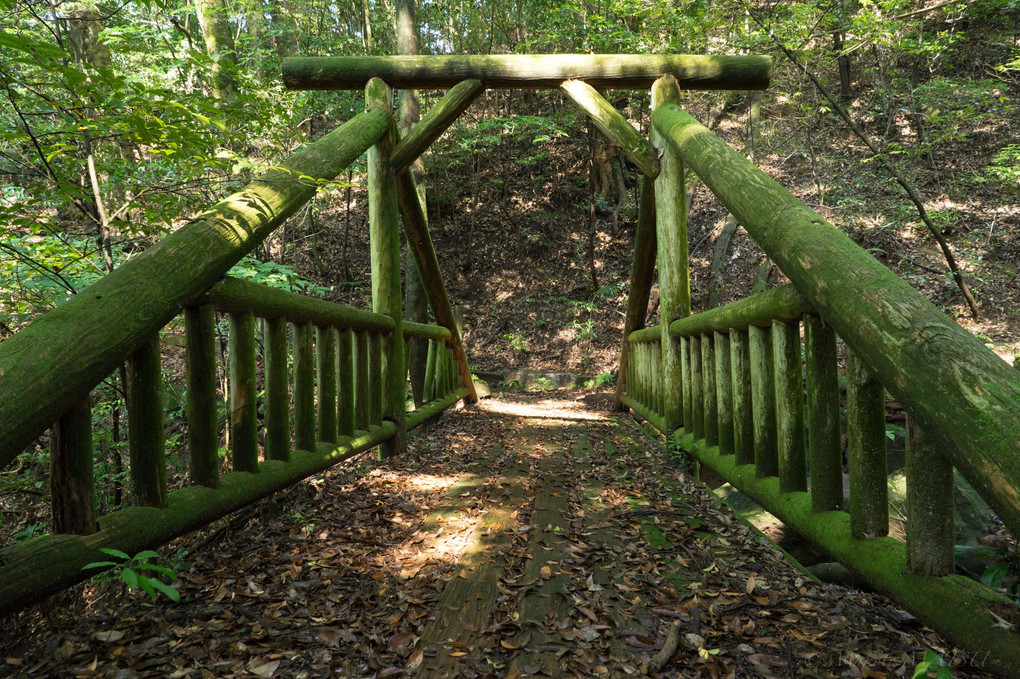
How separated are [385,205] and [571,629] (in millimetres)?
3577

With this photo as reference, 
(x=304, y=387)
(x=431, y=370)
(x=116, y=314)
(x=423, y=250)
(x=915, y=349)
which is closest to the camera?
(x=915, y=349)

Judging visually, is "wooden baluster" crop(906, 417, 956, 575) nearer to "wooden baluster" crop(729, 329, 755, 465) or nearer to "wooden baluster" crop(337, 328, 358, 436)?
"wooden baluster" crop(729, 329, 755, 465)

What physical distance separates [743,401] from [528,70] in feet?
11.1

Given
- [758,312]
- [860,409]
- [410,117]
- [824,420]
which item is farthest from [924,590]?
[410,117]

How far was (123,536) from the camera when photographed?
1577mm

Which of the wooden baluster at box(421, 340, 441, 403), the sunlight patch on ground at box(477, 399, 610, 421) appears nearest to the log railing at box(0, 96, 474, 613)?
the wooden baluster at box(421, 340, 441, 403)

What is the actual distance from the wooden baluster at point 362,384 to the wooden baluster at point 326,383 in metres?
0.51

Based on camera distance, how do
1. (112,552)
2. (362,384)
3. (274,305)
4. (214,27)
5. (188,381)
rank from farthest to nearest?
1. (214,27)
2. (362,384)
3. (274,305)
4. (188,381)
5. (112,552)

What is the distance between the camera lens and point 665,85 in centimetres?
435

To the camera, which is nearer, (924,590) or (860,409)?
(924,590)

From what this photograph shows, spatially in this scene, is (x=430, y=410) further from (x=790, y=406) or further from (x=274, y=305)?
(x=790, y=406)

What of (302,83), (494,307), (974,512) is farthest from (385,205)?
(494,307)

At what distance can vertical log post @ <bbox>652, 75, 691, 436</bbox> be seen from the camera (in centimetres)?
398

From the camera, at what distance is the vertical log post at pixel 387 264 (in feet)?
14.0
